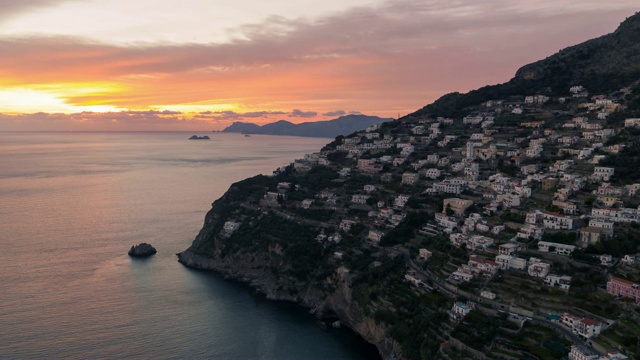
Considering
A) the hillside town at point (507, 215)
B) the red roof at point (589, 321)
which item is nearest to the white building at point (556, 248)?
the hillside town at point (507, 215)

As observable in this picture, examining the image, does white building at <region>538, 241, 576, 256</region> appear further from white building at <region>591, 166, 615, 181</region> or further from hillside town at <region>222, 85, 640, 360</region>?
white building at <region>591, 166, 615, 181</region>

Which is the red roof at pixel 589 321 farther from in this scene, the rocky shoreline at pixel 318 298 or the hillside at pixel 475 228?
the rocky shoreline at pixel 318 298

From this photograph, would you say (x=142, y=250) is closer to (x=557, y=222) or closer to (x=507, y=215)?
(x=507, y=215)

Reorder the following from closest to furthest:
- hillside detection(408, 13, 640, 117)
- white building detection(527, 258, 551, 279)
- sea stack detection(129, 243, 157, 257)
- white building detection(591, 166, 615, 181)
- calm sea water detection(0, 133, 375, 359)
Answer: white building detection(527, 258, 551, 279) < calm sea water detection(0, 133, 375, 359) < white building detection(591, 166, 615, 181) < sea stack detection(129, 243, 157, 257) < hillside detection(408, 13, 640, 117)

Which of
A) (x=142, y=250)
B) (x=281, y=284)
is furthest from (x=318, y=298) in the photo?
(x=142, y=250)

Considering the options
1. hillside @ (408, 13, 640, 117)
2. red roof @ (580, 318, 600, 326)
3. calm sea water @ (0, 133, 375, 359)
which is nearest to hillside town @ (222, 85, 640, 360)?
red roof @ (580, 318, 600, 326)

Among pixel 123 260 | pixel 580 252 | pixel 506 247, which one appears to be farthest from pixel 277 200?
pixel 580 252
